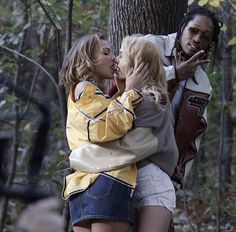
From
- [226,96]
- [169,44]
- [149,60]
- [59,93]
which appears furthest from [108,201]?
[226,96]

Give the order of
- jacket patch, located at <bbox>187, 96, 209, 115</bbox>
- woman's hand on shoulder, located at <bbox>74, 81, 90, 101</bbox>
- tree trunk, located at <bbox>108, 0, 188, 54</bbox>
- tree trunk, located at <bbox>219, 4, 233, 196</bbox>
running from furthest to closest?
1. tree trunk, located at <bbox>219, 4, 233, 196</bbox>
2. tree trunk, located at <bbox>108, 0, 188, 54</bbox>
3. jacket patch, located at <bbox>187, 96, 209, 115</bbox>
4. woman's hand on shoulder, located at <bbox>74, 81, 90, 101</bbox>

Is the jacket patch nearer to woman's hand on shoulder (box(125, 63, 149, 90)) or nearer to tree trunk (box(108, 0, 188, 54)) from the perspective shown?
woman's hand on shoulder (box(125, 63, 149, 90))

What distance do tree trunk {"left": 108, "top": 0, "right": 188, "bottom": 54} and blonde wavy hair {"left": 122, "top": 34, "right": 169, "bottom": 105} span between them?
796 mm

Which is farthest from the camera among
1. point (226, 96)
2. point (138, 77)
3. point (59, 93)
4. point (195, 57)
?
point (226, 96)

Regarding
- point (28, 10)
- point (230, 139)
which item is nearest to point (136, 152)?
point (28, 10)

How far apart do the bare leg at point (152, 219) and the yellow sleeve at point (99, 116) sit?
1.20 ft

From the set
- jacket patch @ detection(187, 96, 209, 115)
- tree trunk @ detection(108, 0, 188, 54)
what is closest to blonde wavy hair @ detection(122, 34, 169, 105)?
jacket patch @ detection(187, 96, 209, 115)

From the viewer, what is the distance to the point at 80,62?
316 cm

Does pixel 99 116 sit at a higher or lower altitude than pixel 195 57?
lower

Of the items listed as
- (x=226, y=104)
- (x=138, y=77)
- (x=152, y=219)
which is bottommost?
(x=226, y=104)

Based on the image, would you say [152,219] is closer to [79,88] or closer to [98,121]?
[98,121]

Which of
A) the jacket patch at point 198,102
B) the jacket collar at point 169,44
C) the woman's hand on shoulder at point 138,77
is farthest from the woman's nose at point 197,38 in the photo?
the woman's hand on shoulder at point 138,77

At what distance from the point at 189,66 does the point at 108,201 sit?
0.85 meters

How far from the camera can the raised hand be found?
330 centimetres
